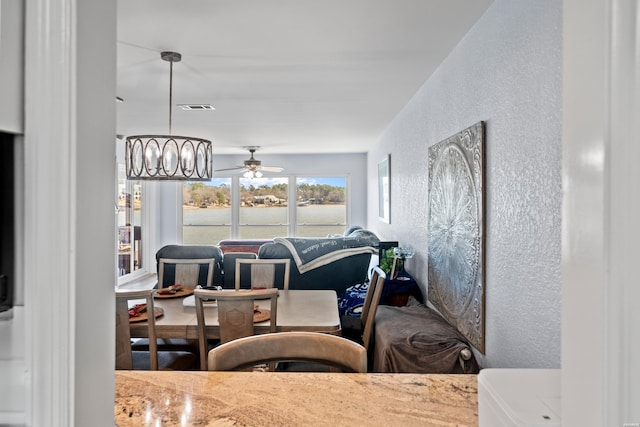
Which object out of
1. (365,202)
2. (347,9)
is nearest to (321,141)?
(365,202)

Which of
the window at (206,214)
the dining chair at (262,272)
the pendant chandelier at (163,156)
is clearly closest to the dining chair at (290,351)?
the pendant chandelier at (163,156)

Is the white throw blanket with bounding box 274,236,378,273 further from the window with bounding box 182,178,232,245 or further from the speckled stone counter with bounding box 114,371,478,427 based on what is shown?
the window with bounding box 182,178,232,245

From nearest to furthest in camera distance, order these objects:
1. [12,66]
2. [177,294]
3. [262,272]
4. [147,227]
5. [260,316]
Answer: [12,66], [260,316], [177,294], [262,272], [147,227]

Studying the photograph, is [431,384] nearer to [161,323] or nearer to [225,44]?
[161,323]

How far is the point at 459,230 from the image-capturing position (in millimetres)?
2588

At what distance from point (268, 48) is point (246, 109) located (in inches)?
74.8

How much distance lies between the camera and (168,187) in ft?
29.7

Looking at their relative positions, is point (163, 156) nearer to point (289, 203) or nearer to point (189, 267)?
point (189, 267)

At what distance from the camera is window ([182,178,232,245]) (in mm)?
9141

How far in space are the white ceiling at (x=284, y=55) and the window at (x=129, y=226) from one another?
265 centimetres

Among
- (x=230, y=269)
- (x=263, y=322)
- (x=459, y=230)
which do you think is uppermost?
(x=459, y=230)

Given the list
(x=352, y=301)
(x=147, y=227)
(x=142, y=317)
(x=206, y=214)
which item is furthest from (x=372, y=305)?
(x=206, y=214)

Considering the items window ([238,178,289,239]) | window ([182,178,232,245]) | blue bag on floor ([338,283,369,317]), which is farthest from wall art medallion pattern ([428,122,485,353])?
window ([182,178,232,245])

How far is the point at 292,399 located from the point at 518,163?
137 centimetres
